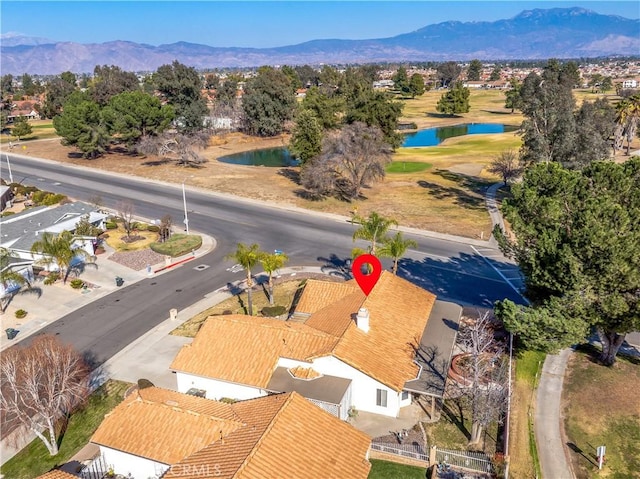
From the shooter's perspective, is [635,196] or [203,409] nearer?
[203,409]

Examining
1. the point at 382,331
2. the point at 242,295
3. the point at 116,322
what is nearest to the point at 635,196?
the point at 382,331

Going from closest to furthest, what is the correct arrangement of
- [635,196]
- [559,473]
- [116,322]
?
[559,473]
[635,196]
[116,322]

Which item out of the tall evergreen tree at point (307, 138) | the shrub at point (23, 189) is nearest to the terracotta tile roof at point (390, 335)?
the tall evergreen tree at point (307, 138)

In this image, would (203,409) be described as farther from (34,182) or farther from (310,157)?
(34,182)

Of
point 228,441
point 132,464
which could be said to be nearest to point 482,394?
point 228,441

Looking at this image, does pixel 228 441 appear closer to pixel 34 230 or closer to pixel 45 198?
pixel 34 230

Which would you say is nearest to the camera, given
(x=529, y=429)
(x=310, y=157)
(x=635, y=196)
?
(x=529, y=429)

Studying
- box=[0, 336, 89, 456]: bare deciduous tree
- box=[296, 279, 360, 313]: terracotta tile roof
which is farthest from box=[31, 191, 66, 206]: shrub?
box=[296, 279, 360, 313]: terracotta tile roof
